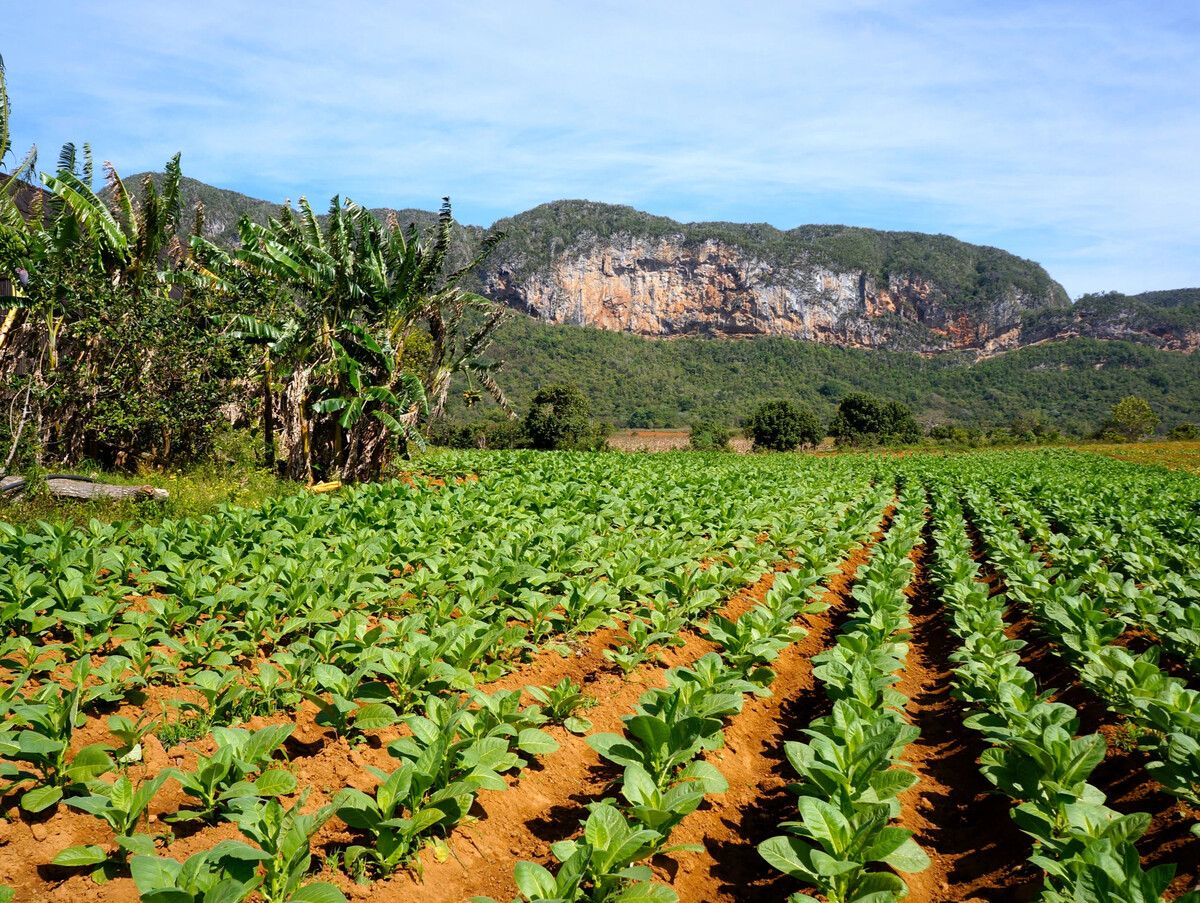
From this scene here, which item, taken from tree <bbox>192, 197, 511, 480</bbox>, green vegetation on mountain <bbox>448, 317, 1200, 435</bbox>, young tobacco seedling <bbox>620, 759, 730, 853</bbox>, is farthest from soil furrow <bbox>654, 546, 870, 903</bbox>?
green vegetation on mountain <bbox>448, 317, 1200, 435</bbox>

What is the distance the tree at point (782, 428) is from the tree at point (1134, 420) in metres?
35.7

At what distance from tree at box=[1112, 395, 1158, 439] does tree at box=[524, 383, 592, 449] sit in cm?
5670

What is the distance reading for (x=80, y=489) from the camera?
33.6 feet

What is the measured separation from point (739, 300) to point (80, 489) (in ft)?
492

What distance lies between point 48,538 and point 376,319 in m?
9.25

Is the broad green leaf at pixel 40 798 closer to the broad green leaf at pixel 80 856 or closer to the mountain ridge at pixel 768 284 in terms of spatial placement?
the broad green leaf at pixel 80 856

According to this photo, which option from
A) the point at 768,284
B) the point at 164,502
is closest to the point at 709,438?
the point at 164,502

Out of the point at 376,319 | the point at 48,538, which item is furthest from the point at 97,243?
the point at 48,538

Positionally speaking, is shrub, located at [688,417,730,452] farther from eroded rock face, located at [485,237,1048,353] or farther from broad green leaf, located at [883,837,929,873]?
eroded rock face, located at [485,237,1048,353]

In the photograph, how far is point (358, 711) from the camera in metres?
3.70

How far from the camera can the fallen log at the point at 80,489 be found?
388 inches

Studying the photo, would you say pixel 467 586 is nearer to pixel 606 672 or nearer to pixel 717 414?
pixel 606 672

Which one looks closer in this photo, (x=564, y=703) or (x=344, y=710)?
(x=344, y=710)

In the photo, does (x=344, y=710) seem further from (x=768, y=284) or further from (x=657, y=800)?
(x=768, y=284)
